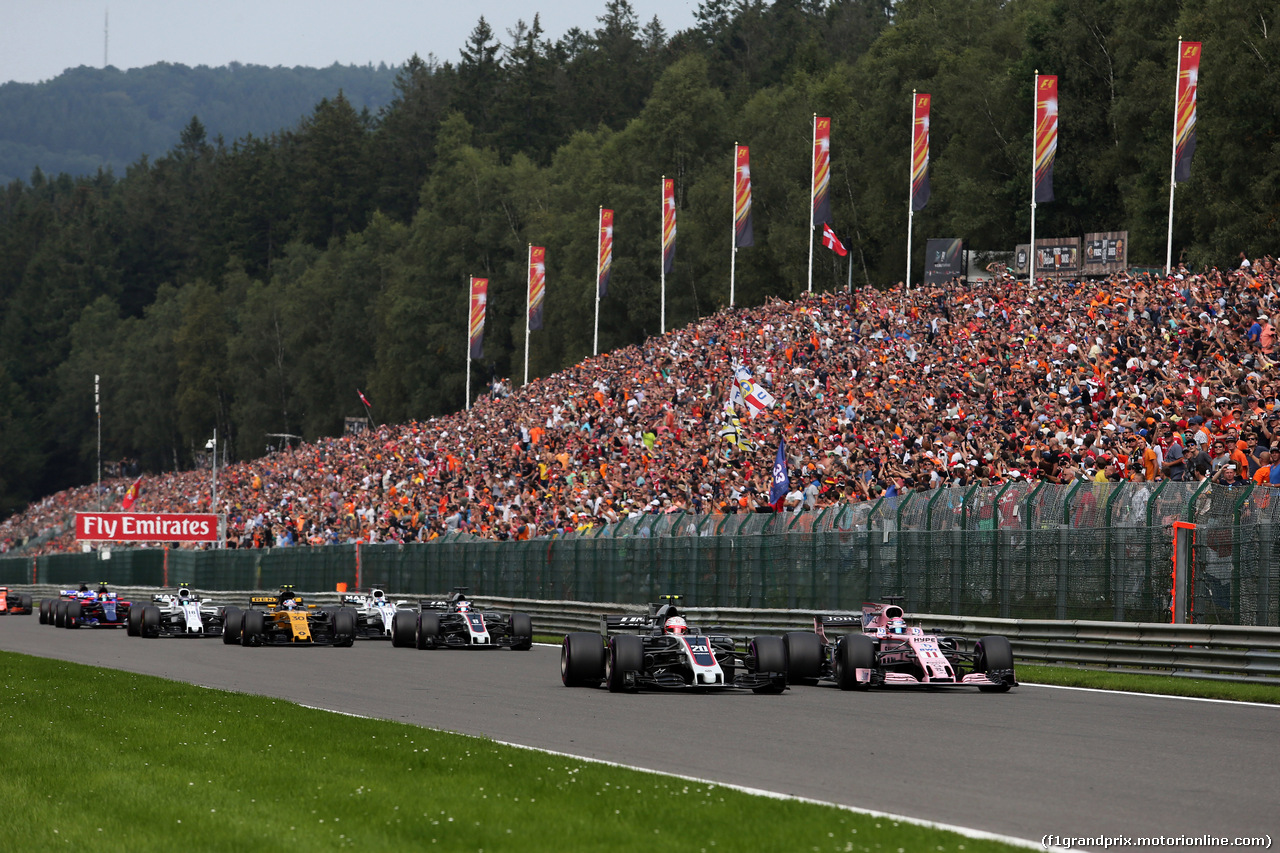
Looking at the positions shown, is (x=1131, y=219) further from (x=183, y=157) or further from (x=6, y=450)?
(x=183, y=157)

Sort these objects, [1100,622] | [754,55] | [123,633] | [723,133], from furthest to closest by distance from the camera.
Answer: [754,55] → [723,133] → [123,633] → [1100,622]

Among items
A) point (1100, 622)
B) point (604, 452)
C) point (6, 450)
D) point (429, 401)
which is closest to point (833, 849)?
point (1100, 622)

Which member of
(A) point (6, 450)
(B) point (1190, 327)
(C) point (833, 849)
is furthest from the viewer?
(A) point (6, 450)

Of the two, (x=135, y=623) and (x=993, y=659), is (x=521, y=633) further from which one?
(x=993, y=659)

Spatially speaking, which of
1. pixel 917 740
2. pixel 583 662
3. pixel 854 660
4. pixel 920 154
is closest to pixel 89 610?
pixel 920 154

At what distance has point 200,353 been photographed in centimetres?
12644

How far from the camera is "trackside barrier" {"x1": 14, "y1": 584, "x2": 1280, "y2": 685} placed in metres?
17.7

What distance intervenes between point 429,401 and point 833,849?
3504 inches

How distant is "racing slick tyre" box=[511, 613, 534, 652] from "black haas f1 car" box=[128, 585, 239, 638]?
9455 millimetres

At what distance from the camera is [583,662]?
1892cm

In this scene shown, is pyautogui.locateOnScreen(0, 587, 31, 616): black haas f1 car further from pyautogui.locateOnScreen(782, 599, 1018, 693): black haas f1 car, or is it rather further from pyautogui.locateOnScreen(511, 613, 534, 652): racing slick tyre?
pyautogui.locateOnScreen(782, 599, 1018, 693): black haas f1 car

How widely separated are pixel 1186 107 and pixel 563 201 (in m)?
56.1

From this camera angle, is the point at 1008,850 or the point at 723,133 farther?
the point at 723,133

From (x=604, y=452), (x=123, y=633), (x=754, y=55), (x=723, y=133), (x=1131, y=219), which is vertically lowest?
(x=123, y=633)
